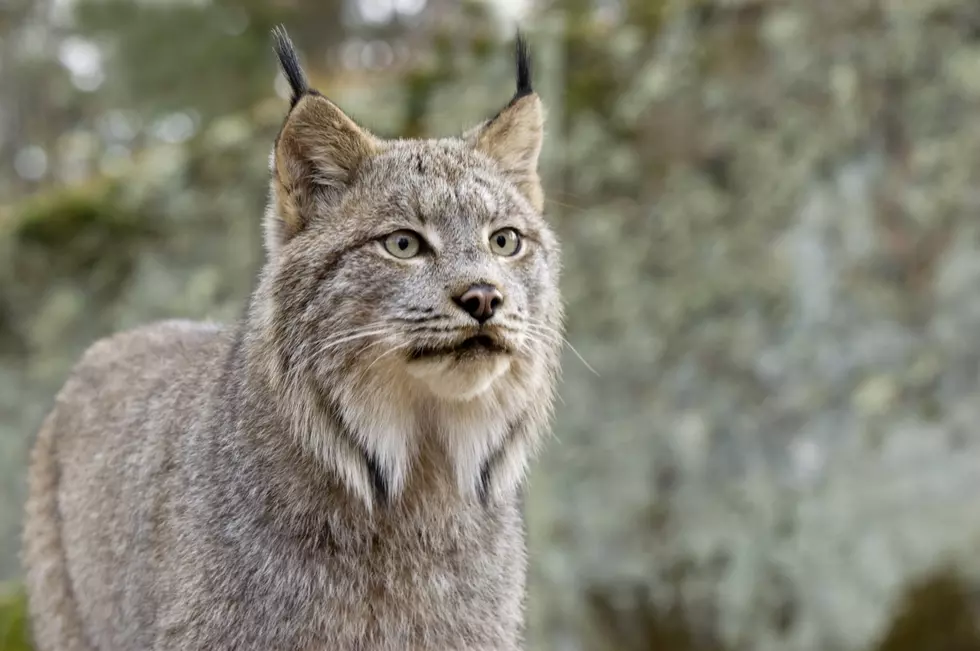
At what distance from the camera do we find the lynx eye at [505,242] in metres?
2.72

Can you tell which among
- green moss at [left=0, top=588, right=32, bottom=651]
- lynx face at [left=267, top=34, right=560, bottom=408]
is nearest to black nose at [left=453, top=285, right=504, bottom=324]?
lynx face at [left=267, top=34, right=560, bottom=408]

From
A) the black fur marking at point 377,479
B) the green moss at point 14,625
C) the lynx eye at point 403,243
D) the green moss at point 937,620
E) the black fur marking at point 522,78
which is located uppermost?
the black fur marking at point 522,78

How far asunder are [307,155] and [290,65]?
25 cm

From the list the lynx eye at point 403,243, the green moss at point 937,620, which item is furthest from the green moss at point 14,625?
the green moss at point 937,620

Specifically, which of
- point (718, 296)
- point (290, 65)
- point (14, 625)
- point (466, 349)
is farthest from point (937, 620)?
point (290, 65)

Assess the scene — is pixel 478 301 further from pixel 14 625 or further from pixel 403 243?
pixel 14 625

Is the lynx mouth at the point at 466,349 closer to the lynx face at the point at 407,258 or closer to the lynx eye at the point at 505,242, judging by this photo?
the lynx face at the point at 407,258

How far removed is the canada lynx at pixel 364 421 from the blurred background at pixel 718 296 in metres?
3.45

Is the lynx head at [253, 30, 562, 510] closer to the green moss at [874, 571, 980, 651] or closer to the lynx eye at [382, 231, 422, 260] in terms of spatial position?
the lynx eye at [382, 231, 422, 260]

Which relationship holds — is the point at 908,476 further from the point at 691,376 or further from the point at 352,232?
the point at 352,232

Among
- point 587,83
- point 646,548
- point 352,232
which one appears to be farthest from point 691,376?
point 352,232

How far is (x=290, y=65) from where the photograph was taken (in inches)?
102

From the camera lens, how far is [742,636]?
6.41m

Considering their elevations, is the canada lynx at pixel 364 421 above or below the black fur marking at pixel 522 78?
below
